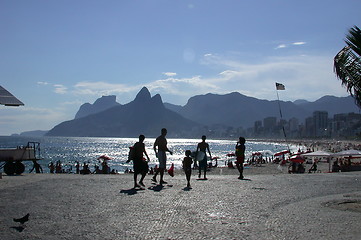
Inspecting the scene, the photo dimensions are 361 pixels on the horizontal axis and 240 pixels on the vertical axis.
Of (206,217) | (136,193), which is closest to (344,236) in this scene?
(206,217)

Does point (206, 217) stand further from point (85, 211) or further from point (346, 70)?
point (346, 70)

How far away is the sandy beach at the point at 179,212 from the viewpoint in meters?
5.76

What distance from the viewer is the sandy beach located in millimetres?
5758

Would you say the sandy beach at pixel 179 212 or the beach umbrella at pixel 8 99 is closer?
the sandy beach at pixel 179 212

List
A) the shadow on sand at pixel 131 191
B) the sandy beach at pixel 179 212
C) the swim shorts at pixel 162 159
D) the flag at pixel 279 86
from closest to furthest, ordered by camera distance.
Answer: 1. the sandy beach at pixel 179 212
2. the shadow on sand at pixel 131 191
3. the swim shorts at pixel 162 159
4. the flag at pixel 279 86

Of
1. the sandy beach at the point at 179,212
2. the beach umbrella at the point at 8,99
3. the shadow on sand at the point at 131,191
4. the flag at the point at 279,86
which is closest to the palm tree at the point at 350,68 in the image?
the sandy beach at the point at 179,212

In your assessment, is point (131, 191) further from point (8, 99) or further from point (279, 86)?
point (279, 86)

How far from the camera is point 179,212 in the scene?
7.27 meters

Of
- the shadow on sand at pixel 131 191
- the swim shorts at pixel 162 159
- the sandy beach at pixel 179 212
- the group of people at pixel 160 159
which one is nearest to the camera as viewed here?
the sandy beach at pixel 179 212

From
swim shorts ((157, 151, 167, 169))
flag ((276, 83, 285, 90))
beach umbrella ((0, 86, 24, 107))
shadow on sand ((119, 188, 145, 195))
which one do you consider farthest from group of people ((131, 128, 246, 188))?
flag ((276, 83, 285, 90))

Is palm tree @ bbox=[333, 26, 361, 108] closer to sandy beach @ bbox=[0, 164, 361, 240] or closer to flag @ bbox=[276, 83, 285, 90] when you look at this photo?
sandy beach @ bbox=[0, 164, 361, 240]

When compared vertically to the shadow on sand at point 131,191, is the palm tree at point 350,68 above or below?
above

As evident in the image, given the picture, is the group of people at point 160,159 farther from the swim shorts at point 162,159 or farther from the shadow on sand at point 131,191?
the shadow on sand at point 131,191

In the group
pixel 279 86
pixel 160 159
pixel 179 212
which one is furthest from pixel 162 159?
pixel 279 86
